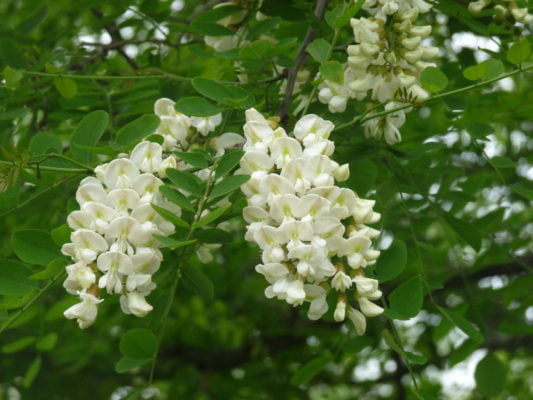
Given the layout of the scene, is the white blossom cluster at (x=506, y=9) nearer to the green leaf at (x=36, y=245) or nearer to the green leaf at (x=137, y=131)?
the green leaf at (x=137, y=131)

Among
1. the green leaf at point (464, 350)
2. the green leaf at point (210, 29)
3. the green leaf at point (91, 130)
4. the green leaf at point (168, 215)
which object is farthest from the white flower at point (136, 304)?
the green leaf at point (464, 350)

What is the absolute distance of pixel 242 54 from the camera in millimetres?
1473

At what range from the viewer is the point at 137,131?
4.52 ft

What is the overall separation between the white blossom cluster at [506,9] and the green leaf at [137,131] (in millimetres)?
725

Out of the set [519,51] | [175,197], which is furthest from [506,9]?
[175,197]

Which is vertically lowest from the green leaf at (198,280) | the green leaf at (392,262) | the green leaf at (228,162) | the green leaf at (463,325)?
the green leaf at (463,325)

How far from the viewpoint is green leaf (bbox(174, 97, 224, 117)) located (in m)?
1.39

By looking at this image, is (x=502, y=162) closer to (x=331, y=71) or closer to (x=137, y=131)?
(x=331, y=71)

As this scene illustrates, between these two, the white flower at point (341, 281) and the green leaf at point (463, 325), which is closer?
the white flower at point (341, 281)

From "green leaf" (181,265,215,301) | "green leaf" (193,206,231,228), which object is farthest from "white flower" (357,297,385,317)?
"green leaf" (181,265,215,301)

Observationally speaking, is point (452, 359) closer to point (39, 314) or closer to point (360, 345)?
point (360, 345)

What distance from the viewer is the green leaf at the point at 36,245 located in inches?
51.9

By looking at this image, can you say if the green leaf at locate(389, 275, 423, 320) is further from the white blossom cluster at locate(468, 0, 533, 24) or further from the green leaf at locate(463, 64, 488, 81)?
the white blossom cluster at locate(468, 0, 533, 24)

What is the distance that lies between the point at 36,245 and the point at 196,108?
1.16ft
